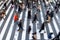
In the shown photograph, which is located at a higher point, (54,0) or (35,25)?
(54,0)

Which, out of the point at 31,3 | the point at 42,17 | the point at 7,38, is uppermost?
the point at 31,3

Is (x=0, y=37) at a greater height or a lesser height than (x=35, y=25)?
lesser

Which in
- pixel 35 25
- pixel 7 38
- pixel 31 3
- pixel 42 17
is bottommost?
pixel 7 38

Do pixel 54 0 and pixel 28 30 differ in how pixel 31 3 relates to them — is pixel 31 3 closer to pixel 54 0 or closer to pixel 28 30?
pixel 54 0

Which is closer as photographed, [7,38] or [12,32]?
[7,38]

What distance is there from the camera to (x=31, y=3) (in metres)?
22.5

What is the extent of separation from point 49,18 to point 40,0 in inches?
338

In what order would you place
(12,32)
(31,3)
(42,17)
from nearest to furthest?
(12,32) → (42,17) → (31,3)

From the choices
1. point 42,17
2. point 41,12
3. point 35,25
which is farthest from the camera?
point 41,12

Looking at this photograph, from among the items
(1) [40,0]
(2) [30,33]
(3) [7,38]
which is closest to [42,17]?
(2) [30,33]

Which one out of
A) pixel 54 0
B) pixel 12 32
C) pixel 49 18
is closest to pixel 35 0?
pixel 54 0

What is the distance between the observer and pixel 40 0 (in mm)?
24875

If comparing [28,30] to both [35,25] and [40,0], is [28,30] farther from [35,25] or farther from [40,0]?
[40,0]

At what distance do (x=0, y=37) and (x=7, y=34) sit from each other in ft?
2.12
